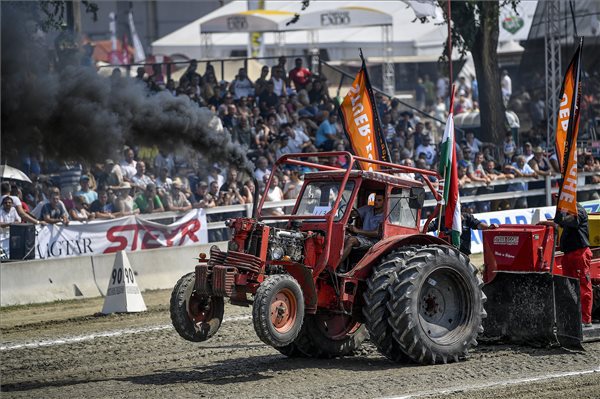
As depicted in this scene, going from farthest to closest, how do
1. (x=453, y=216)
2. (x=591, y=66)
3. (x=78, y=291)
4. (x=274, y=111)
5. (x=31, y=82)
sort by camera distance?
(x=591, y=66) → (x=274, y=111) → (x=78, y=291) → (x=453, y=216) → (x=31, y=82)

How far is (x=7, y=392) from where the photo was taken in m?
10.1

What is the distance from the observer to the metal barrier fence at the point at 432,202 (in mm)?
18625

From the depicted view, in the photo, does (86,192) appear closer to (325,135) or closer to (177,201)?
(177,201)

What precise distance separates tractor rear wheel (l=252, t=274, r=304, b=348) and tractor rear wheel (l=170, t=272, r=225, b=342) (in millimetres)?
617

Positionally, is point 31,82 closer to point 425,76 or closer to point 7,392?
point 7,392

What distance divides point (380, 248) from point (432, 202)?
9.74m

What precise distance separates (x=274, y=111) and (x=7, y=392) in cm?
1409

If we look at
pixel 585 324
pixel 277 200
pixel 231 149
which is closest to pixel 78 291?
pixel 277 200

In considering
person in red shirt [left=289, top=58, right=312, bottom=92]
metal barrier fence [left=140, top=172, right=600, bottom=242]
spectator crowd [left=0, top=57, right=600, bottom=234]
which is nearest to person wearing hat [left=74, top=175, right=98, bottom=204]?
spectator crowd [left=0, top=57, right=600, bottom=234]

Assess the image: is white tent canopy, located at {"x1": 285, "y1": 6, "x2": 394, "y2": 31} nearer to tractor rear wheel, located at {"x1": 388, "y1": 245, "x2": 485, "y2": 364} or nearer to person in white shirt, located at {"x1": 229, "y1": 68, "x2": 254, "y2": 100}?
person in white shirt, located at {"x1": 229, "y1": 68, "x2": 254, "y2": 100}

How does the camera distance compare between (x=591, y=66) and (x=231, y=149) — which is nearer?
(x=231, y=149)

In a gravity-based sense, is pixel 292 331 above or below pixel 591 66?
below

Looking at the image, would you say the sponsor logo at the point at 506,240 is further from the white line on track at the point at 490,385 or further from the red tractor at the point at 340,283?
the white line on track at the point at 490,385

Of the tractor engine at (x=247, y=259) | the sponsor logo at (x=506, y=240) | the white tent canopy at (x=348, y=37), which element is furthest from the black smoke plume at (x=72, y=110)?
the white tent canopy at (x=348, y=37)
